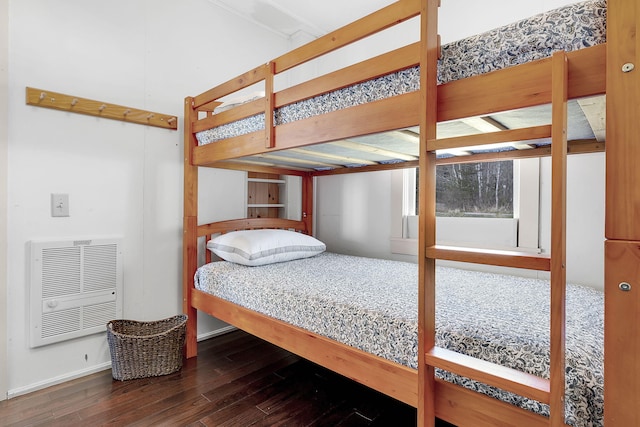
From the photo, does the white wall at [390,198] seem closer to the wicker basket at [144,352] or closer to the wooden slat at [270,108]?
the wooden slat at [270,108]

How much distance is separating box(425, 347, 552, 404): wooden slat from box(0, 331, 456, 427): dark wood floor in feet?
2.66

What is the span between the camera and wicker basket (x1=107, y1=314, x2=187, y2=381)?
6.38 ft

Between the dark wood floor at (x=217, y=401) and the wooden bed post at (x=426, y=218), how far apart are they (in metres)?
0.70

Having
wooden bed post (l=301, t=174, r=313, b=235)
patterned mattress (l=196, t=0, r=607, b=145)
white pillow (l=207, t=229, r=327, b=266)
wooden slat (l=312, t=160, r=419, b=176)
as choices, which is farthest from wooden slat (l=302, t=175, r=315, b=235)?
patterned mattress (l=196, t=0, r=607, b=145)

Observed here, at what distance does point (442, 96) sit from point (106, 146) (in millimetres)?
2027

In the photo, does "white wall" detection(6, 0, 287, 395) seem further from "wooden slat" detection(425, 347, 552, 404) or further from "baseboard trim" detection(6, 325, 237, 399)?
"wooden slat" detection(425, 347, 552, 404)

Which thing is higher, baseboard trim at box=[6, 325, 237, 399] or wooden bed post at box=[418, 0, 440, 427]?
wooden bed post at box=[418, 0, 440, 427]

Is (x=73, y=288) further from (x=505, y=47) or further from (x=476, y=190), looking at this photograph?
(x=476, y=190)

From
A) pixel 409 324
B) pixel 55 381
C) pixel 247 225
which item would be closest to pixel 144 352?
pixel 55 381

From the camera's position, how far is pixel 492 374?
0.88 m

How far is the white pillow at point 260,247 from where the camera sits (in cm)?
218

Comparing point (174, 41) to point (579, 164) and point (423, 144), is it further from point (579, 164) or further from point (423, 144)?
point (579, 164)

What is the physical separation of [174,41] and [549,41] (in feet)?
7.86

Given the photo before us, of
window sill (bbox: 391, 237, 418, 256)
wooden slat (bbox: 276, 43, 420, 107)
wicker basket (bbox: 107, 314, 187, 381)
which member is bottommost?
wicker basket (bbox: 107, 314, 187, 381)
